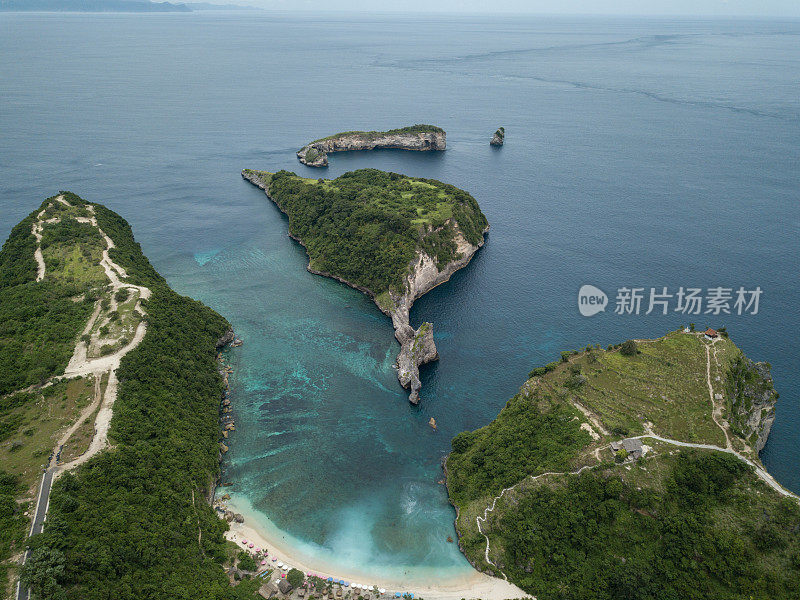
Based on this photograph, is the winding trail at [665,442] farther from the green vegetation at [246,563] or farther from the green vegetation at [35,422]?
the green vegetation at [35,422]

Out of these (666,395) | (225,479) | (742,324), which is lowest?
(225,479)

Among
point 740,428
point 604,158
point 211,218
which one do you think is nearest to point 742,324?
point 740,428

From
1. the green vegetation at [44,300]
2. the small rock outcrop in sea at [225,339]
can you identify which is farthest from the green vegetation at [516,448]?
the green vegetation at [44,300]

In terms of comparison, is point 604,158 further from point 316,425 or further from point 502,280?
point 316,425

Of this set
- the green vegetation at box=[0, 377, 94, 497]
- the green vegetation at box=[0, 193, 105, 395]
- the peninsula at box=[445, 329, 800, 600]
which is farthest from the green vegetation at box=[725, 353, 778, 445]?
the green vegetation at box=[0, 193, 105, 395]

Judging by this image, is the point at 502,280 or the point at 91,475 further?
the point at 502,280

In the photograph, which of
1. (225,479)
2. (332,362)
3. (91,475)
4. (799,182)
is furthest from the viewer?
(799,182)

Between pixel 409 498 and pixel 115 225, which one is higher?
pixel 115 225
